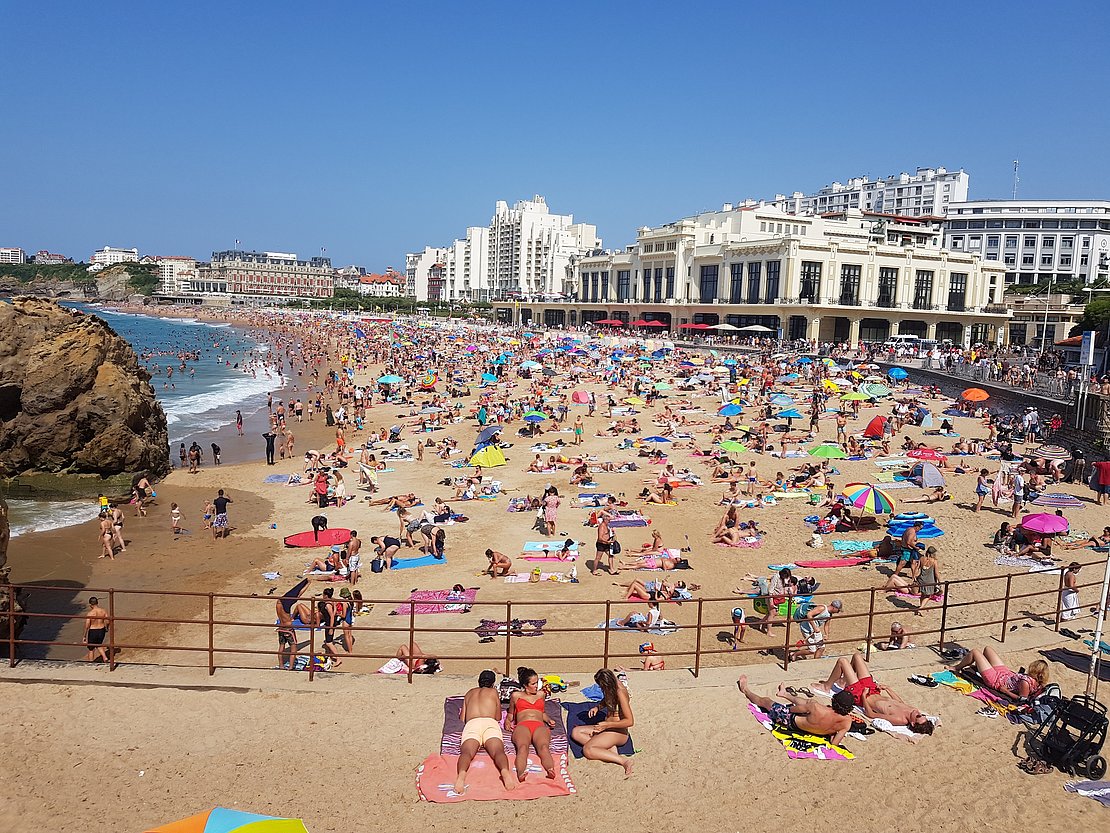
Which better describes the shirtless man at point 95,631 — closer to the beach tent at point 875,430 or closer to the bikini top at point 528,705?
the bikini top at point 528,705

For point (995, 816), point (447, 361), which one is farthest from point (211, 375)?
point (995, 816)

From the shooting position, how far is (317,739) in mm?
5770

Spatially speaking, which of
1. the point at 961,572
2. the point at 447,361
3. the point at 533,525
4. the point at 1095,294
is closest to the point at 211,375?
the point at 447,361

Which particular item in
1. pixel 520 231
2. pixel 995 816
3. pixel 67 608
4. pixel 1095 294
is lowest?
pixel 67 608

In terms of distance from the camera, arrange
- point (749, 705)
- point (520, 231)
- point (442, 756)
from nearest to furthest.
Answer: point (442, 756)
point (749, 705)
point (520, 231)

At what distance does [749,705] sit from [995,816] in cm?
190

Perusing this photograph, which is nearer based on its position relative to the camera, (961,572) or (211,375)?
(961,572)

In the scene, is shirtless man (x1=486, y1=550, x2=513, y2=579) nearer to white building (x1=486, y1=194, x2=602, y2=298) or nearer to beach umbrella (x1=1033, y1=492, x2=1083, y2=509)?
beach umbrella (x1=1033, y1=492, x2=1083, y2=509)

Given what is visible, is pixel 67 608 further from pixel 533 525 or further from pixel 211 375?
pixel 211 375

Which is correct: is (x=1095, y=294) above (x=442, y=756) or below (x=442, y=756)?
above

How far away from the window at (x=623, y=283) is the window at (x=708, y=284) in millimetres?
11508

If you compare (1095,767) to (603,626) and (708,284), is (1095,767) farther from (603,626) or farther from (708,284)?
(708,284)

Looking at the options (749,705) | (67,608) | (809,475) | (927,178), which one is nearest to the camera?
(749,705)

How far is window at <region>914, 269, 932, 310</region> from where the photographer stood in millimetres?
56125
